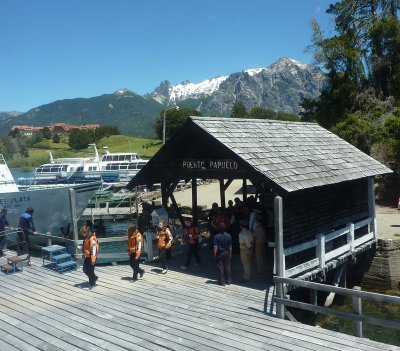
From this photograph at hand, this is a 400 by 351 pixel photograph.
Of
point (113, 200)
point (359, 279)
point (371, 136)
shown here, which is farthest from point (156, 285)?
point (113, 200)

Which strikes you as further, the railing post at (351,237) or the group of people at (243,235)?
the railing post at (351,237)

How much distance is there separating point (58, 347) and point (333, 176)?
8.19 metres

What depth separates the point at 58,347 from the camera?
833 cm

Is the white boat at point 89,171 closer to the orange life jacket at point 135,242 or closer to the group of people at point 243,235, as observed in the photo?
the group of people at point 243,235

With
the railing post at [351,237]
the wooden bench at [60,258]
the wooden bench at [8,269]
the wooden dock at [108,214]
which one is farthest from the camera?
the wooden dock at [108,214]

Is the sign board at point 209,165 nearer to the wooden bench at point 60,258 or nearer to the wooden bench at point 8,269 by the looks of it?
the wooden bench at point 60,258

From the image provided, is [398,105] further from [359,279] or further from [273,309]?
[273,309]

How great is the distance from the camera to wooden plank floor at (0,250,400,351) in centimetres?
827

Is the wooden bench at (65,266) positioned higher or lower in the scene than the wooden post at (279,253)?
lower

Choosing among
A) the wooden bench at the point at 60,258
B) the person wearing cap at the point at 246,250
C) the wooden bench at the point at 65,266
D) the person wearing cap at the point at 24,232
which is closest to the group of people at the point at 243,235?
the person wearing cap at the point at 246,250

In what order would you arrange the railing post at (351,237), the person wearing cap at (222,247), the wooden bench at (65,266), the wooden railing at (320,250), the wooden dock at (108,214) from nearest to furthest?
1. the person wearing cap at (222,247)
2. the wooden railing at (320,250)
3. the wooden bench at (65,266)
4. the railing post at (351,237)
5. the wooden dock at (108,214)

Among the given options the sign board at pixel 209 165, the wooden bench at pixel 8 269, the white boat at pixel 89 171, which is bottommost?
the wooden bench at pixel 8 269

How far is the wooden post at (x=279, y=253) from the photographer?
31.0 feet

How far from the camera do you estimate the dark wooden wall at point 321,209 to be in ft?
40.7
